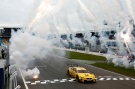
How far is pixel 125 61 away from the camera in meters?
39.3

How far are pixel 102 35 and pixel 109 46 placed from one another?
3.75 meters

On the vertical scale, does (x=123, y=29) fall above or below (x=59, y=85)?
above

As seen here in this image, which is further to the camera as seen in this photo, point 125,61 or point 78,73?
point 125,61

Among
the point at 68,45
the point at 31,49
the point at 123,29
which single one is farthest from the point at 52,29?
the point at 31,49

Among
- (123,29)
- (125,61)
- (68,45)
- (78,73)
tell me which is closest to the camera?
(78,73)

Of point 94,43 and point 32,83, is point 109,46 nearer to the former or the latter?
point 94,43

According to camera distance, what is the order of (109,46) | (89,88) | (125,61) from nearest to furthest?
(89,88), (125,61), (109,46)

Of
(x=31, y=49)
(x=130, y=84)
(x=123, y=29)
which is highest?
(x=123, y=29)

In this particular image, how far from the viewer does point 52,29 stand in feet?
239

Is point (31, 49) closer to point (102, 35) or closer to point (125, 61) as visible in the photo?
point (125, 61)

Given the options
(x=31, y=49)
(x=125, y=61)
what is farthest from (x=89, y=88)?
(x=125, y=61)

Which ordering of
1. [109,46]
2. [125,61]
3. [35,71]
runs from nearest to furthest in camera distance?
[35,71] < [125,61] < [109,46]

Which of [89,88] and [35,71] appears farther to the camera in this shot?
[35,71]

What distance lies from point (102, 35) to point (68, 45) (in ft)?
63.9
